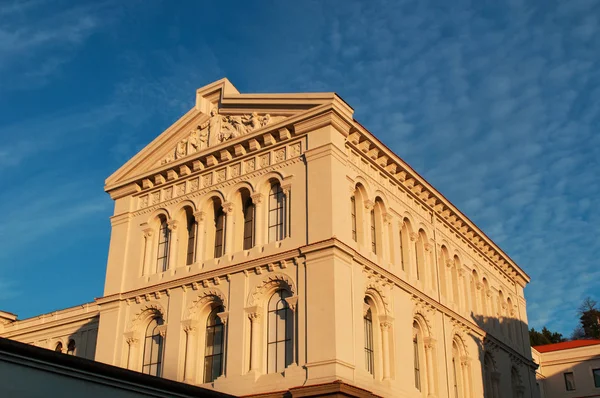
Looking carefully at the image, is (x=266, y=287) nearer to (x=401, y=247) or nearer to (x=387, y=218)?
(x=387, y=218)

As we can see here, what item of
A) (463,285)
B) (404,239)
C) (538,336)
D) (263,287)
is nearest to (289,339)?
(263,287)

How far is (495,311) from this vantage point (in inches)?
1615

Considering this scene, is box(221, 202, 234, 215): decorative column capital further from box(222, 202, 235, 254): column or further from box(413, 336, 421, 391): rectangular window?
box(413, 336, 421, 391): rectangular window

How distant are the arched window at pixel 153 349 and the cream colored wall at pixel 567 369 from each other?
106 feet

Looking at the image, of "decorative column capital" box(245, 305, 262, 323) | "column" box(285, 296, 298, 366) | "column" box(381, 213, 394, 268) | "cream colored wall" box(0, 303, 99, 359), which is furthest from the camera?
"cream colored wall" box(0, 303, 99, 359)

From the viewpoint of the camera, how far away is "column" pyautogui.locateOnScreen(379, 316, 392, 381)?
27.6 m

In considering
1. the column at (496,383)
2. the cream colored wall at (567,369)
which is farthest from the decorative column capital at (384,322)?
the cream colored wall at (567,369)

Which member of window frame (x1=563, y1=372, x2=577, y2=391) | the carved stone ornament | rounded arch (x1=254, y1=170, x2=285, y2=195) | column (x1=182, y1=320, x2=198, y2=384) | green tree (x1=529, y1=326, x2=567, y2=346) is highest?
green tree (x1=529, y1=326, x2=567, y2=346)

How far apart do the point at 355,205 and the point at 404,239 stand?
4.26 metres

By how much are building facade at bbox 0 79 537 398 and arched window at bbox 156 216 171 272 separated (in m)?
0.07

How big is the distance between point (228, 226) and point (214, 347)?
15.7ft

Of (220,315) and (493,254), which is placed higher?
(493,254)

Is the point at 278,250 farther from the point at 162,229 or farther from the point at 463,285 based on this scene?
the point at 463,285

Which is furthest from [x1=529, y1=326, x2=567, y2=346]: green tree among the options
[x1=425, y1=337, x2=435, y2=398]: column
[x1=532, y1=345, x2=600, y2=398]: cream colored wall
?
[x1=425, y1=337, x2=435, y2=398]: column
